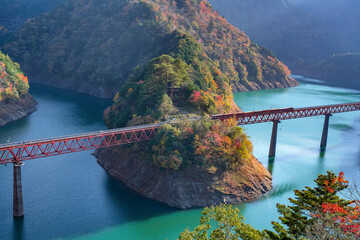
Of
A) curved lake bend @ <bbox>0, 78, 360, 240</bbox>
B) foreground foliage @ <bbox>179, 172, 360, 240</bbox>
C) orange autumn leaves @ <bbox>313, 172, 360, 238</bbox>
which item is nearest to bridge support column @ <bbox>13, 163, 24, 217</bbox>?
curved lake bend @ <bbox>0, 78, 360, 240</bbox>

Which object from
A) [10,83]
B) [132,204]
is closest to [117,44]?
[10,83]

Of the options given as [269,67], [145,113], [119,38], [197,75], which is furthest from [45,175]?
[269,67]

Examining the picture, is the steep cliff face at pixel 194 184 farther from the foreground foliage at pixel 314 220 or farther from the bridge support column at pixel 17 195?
the foreground foliage at pixel 314 220

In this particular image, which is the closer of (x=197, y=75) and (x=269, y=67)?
(x=197, y=75)

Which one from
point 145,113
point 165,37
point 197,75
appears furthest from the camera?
point 165,37

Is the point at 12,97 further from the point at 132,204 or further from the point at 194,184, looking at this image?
the point at 194,184

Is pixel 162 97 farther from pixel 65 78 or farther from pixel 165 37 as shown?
pixel 65 78
